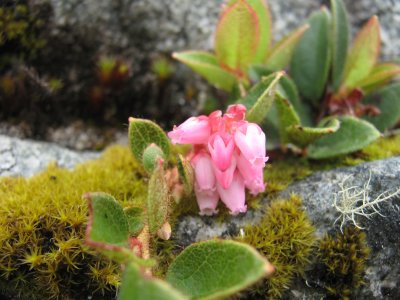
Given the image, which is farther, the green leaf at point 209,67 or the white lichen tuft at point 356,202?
the green leaf at point 209,67

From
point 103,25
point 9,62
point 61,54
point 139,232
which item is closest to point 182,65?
point 103,25

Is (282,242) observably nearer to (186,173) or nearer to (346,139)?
(186,173)

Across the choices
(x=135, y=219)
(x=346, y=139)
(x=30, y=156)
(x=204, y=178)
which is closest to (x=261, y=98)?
(x=204, y=178)

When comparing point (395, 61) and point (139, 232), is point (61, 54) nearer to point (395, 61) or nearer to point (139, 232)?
point (139, 232)

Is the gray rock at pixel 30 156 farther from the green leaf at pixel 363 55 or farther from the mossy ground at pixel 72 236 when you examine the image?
the green leaf at pixel 363 55

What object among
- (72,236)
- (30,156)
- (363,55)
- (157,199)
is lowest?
(30,156)

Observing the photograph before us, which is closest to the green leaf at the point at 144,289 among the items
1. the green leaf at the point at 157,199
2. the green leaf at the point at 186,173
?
the green leaf at the point at 157,199

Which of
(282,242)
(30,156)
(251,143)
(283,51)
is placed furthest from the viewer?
(283,51)
